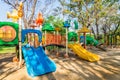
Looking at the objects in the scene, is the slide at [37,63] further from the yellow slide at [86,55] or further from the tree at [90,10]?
the tree at [90,10]

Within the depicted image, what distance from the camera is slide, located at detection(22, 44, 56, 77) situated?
810cm

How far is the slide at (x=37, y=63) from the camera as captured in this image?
8.10 meters

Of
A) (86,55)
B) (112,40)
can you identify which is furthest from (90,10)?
(86,55)

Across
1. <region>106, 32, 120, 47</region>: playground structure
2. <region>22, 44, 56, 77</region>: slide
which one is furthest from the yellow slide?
<region>106, 32, 120, 47</region>: playground structure

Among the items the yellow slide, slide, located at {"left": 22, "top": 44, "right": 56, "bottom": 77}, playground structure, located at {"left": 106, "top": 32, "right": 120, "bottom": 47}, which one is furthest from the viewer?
playground structure, located at {"left": 106, "top": 32, "right": 120, "bottom": 47}

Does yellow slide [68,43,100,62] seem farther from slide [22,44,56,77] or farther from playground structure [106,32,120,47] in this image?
playground structure [106,32,120,47]

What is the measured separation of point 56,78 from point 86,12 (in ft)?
56.7

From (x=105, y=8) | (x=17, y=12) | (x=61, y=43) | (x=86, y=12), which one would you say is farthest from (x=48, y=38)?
(x=105, y=8)

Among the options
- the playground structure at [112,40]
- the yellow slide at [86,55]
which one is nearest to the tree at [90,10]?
the playground structure at [112,40]

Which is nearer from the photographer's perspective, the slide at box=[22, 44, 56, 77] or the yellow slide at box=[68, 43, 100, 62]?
the slide at box=[22, 44, 56, 77]

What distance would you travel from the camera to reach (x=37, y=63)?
28.9 feet

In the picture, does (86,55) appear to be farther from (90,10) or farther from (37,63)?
(90,10)

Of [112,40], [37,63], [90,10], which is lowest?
[37,63]

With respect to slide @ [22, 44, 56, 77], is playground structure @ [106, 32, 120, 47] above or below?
above
